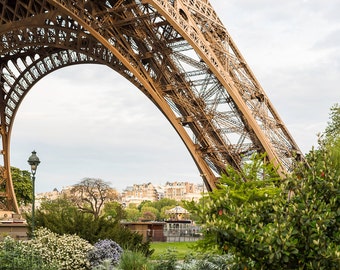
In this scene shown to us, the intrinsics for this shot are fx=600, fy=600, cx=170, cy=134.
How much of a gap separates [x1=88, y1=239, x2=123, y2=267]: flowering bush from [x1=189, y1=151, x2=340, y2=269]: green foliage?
23.8 feet

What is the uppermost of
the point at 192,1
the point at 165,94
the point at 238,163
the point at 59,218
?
the point at 192,1

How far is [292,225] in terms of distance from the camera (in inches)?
332

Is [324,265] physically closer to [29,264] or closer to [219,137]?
[29,264]

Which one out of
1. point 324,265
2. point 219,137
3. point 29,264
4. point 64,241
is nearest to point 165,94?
point 219,137

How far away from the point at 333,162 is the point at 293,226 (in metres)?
2.06

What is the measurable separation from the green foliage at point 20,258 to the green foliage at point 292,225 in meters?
6.43

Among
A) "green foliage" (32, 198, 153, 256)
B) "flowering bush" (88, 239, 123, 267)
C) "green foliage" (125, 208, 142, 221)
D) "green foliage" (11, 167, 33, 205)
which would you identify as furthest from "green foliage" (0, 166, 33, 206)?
"flowering bush" (88, 239, 123, 267)

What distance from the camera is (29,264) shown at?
1445 cm

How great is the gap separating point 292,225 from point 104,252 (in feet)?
29.1

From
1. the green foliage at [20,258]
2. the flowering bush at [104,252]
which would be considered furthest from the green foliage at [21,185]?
the green foliage at [20,258]

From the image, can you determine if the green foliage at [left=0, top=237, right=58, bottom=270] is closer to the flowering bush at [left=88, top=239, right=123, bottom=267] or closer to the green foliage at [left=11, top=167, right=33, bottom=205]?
the flowering bush at [left=88, top=239, right=123, bottom=267]

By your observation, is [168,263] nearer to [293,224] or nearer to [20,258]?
[20,258]

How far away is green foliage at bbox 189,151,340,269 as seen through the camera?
813cm

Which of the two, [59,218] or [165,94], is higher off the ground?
[165,94]
